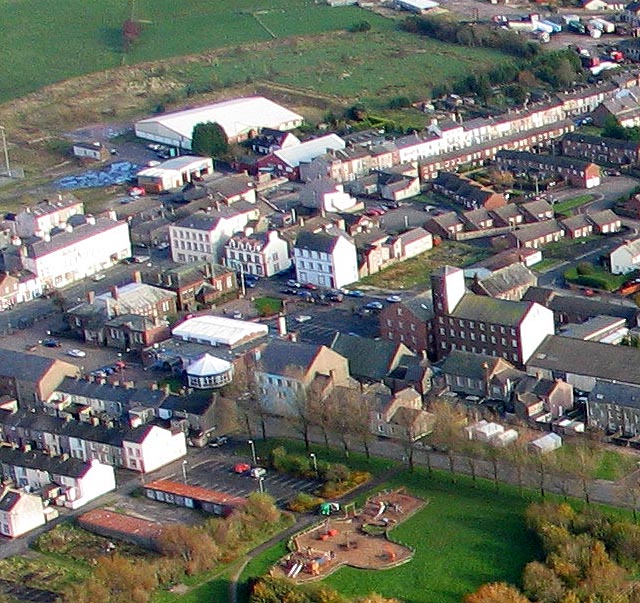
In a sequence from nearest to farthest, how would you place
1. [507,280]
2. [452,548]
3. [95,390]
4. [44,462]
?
[452,548] < [44,462] < [95,390] < [507,280]

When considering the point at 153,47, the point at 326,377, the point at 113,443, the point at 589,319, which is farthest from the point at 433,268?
the point at 153,47

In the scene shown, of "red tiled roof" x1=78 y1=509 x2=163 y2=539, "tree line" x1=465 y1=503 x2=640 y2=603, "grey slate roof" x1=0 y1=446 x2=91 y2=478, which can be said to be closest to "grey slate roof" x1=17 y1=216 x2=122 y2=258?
"grey slate roof" x1=0 y1=446 x2=91 y2=478

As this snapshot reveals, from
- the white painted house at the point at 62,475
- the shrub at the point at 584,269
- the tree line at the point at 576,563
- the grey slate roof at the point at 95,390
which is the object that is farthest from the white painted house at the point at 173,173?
the tree line at the point at 576,563

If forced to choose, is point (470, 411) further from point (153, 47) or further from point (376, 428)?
point (153, 47)

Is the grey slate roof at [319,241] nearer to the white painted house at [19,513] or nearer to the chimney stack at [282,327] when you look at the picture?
the chimney stack at [282,327]

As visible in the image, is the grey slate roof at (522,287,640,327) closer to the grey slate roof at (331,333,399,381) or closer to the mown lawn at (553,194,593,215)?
the grey slate roof at (331,333,399,381)

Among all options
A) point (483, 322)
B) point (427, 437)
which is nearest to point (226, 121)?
point (483, 322)

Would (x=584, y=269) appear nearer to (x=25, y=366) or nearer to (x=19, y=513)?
(x=25, y=366)
